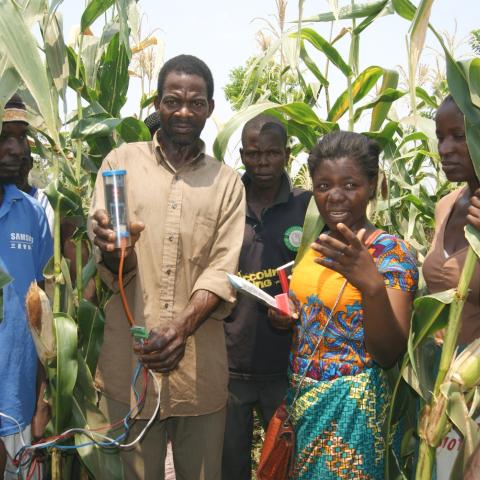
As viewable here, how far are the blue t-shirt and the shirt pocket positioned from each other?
1.76ft

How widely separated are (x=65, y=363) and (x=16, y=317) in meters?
0.21

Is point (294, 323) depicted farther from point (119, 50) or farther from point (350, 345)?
point (119, 50)

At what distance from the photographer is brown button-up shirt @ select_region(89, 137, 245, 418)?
1.74 meters

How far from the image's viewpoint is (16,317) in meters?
1.80

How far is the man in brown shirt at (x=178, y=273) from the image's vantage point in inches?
68.5

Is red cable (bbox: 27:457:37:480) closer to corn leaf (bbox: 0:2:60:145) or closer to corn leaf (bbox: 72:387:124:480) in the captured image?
corn leaf (bbox: 72:387:124:480)

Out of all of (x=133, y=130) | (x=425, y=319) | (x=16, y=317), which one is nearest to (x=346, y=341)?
(x=425, y=319)

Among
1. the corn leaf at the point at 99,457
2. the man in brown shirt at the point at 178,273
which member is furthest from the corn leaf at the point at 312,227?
the corn leaf at the point at 99,457

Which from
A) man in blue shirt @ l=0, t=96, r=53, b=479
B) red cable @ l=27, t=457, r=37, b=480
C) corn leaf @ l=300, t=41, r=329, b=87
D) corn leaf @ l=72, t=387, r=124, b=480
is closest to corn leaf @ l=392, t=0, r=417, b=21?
corn leaf @ l=300, t=41, r=329, b=87

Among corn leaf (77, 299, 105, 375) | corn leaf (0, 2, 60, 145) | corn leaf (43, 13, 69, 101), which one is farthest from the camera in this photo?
corn leaf (77, 299, 105, 375)

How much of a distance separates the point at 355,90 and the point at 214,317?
40.3 inches

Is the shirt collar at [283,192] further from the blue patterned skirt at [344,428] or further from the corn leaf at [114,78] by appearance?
the blue patterned skirt at [344,428]

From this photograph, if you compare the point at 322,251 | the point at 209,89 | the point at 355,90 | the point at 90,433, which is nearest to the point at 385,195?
the point at 355,90

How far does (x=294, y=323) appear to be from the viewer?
5.70ft
